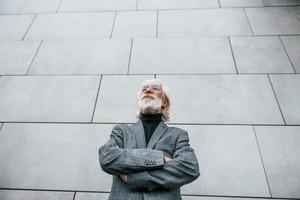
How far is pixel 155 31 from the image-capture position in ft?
15.5

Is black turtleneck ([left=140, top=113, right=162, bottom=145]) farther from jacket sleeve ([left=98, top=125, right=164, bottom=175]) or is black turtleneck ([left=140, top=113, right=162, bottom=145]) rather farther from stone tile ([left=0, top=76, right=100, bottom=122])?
stone tile ([left=0, top=76, right=100, bottom=122])

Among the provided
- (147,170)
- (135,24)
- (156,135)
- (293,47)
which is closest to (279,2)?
(293,47)

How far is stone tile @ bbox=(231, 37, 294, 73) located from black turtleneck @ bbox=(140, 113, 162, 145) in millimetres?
2176

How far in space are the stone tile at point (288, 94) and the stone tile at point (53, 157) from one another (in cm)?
206

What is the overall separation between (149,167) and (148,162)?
0.03m

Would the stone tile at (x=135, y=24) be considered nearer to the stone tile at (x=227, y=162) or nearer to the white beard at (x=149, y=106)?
the stone tile at (x=227, y=162)

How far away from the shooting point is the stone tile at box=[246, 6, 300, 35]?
458 cm

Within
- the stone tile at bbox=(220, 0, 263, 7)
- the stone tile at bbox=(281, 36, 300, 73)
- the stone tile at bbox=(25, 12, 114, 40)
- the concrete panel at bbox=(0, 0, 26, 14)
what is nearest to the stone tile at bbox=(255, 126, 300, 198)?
the stone tile at bbox=(281, 36, 300, 73)

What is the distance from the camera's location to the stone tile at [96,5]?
5234 mm

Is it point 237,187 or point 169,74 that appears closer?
point 237,187

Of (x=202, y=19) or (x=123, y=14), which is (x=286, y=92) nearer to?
(x=202, y=19)

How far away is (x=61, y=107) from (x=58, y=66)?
0.79 m

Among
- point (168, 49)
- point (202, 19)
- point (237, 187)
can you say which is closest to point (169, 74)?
point (168, 49)

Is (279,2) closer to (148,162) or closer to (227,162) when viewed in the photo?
(227,162)
